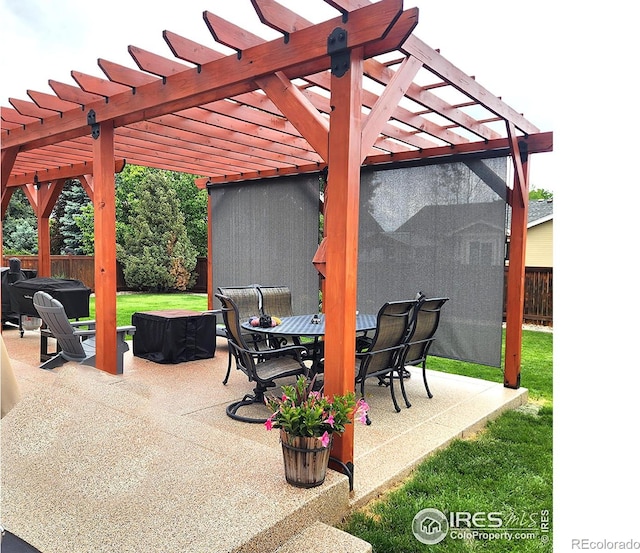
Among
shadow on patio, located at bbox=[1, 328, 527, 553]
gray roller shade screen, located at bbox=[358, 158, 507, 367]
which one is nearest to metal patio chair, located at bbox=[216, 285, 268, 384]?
shadow on patio, located at bbox=[1, 328, 527, 553]

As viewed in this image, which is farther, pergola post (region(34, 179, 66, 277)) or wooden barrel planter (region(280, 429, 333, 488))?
pergola post (region(34, 179, 66, 277))

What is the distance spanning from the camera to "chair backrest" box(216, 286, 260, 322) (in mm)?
5535

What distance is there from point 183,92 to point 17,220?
18.7 metres

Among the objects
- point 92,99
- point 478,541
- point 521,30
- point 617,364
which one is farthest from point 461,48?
point 478,541

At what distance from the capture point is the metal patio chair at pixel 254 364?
3.89 meters

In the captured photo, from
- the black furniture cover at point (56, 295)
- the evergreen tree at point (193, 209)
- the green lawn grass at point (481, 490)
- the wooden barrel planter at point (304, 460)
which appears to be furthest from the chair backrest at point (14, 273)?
the evergreen tree at point (193, 209)

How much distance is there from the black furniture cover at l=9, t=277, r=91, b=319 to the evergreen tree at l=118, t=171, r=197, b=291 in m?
9.48

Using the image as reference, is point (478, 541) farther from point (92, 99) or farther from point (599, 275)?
point (92, 99)

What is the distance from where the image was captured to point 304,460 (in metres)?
2.48

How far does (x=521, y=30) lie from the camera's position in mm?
3689

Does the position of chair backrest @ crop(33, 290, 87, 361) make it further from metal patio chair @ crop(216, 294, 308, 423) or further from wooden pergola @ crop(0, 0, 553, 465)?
metal patio chair @ crop(216, 294, 308, 423)

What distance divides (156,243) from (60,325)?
12910 millimetres

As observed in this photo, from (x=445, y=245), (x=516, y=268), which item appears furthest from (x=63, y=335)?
(x=516, y=268)

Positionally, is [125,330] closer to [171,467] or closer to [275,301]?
[275,301]
